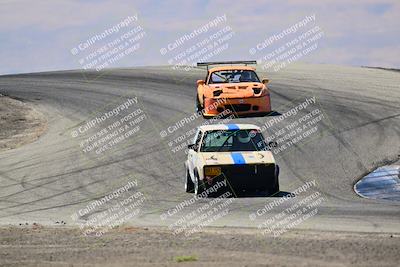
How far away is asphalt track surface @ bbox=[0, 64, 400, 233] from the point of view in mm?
12812

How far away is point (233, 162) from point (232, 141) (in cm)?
87

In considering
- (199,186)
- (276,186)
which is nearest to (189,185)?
(199,186)

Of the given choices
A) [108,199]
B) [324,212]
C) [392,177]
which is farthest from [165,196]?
[392,177]

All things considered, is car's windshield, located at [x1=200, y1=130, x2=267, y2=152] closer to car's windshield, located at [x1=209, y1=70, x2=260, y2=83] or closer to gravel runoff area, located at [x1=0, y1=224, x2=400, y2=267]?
gravel runoff area, located at [x1=0, y1=224, x2=400, y2=267]

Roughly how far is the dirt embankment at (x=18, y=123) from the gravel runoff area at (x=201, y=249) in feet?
36.4

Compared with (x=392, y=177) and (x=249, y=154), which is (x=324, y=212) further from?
(x=392, y=177)

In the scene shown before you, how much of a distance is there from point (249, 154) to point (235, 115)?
25.3ft

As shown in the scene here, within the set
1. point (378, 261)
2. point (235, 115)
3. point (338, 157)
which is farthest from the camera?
point (235, 115)

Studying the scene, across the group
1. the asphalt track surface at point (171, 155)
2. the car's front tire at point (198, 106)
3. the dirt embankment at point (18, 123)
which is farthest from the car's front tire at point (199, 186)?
the car's front tire at point (198, 106)

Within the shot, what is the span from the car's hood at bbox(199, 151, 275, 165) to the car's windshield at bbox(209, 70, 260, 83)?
8.58 meters

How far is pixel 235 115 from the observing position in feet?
72.4

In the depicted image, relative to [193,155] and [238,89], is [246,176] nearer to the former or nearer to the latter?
[193,155]

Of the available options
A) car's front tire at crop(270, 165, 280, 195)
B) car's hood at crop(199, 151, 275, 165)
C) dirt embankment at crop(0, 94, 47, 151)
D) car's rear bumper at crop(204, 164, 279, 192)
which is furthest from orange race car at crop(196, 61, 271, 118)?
car's rear bumper at crop(204, 164, 279, 192)

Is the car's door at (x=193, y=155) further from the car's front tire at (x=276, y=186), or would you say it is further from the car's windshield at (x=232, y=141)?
the car's front tire at (x=276, y=186)
